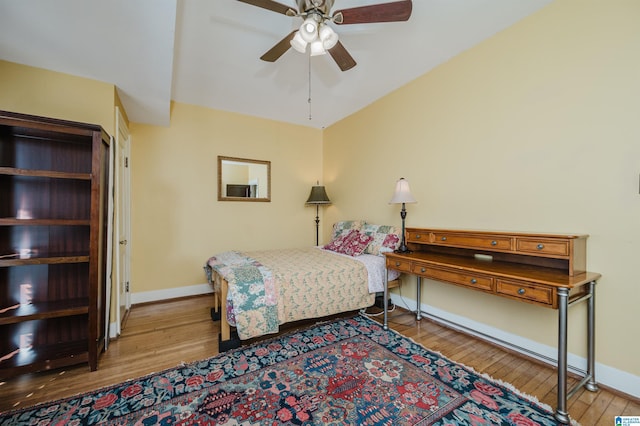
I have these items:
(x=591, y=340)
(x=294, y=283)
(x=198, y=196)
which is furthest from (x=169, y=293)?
(x=591, y=340)

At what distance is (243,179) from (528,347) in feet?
12.4

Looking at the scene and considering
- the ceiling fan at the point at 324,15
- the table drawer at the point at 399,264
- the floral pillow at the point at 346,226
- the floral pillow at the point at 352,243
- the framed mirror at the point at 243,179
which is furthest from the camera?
the framed mirror at the point at 243,179

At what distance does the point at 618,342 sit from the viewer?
5.50ft

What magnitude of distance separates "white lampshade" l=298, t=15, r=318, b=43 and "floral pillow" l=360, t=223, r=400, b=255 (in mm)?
2101

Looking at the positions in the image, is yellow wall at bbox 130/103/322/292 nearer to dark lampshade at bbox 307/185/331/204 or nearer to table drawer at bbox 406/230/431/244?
dark lampshade at bbox 307/185/331/204

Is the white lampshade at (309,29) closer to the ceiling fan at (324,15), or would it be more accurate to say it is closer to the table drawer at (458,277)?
the ceiling fan at (324,15)

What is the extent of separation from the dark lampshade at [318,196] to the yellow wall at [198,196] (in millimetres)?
304

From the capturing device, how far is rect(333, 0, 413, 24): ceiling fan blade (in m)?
1.68

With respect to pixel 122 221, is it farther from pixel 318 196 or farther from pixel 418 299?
pixel 418 299

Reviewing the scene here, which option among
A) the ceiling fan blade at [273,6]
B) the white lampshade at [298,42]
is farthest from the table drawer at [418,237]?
the ceiling fan blade at [273,6]

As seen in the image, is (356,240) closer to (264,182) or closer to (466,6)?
(264,182)

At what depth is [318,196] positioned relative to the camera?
4234mm

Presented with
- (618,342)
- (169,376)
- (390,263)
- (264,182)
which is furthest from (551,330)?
(264,182)

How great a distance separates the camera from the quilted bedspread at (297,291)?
2.09 metres
